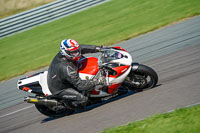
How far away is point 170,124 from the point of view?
174 inches

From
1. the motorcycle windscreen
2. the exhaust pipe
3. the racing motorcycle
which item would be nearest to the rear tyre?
the racing motorcycle

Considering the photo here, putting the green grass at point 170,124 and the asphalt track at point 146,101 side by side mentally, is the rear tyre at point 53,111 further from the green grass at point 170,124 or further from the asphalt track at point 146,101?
the green grass at point 170,124

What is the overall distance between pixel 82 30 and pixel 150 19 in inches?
135

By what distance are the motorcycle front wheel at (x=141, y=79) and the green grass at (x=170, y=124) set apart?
1422mm

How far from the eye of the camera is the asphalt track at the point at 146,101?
548 centimetres

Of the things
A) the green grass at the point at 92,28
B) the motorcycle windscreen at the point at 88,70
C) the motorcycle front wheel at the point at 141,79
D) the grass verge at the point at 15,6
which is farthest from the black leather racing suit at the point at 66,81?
the grass verge at the point at 15,6

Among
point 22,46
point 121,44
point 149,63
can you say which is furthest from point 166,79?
point 22,46

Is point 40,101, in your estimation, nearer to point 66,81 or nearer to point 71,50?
point 66,81

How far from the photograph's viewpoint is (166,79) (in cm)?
675

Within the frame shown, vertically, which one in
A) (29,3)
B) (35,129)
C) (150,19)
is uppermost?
(29,3)

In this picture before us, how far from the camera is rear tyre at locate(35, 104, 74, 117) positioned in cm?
659

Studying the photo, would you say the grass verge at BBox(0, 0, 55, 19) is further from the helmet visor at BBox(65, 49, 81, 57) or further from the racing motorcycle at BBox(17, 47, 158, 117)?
the helmet visor at BBox(65, 49, 81, 57)

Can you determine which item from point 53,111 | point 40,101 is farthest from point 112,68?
point 53,111

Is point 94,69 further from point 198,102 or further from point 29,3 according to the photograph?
point 29,3
